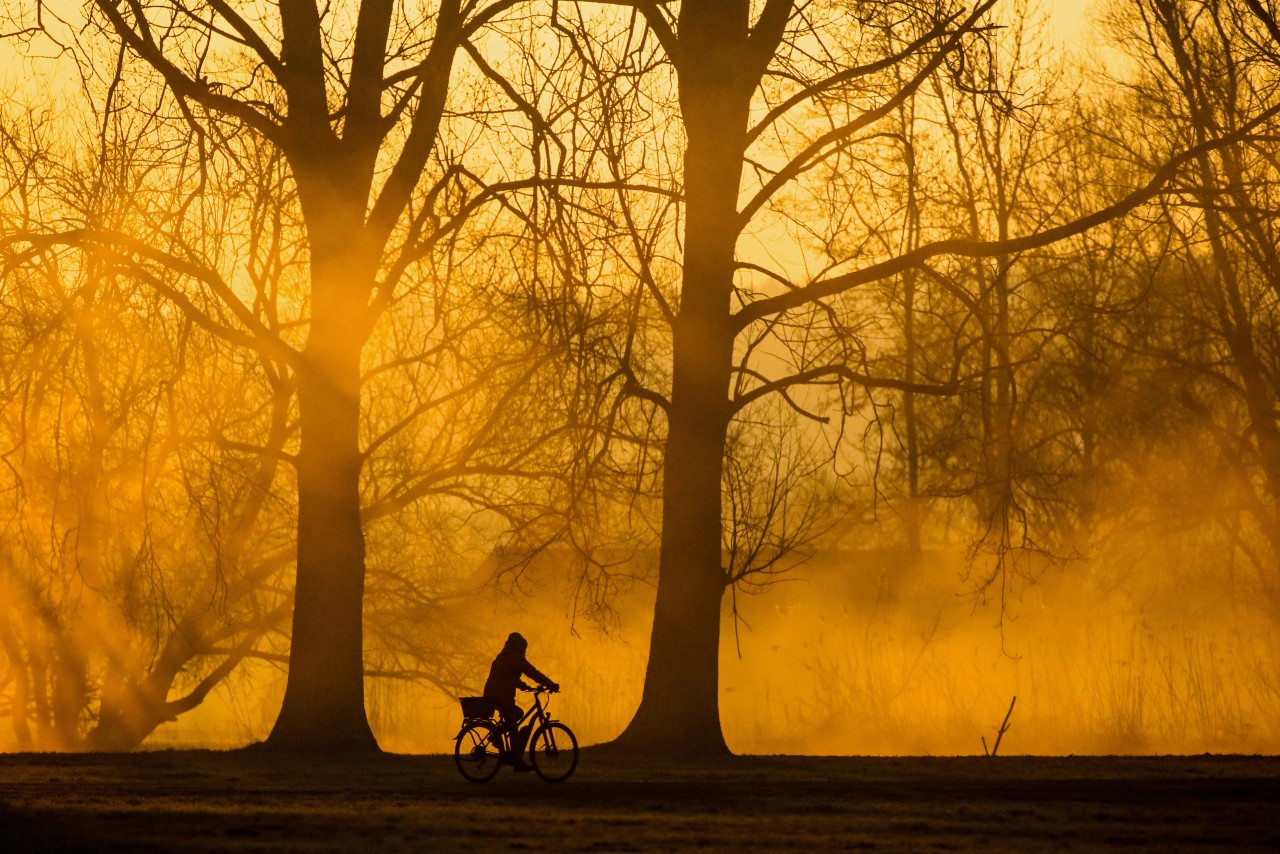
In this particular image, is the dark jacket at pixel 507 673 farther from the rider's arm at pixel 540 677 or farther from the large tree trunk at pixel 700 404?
the large tree trunk at pixel 700 404

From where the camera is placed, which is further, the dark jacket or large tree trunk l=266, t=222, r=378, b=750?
large tree trunk l=266, t=222, r=378, b=750

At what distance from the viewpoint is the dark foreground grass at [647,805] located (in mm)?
8477

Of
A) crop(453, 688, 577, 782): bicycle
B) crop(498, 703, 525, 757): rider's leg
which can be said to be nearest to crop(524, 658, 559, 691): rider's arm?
crop(453, 688, 577, 782): bicycle

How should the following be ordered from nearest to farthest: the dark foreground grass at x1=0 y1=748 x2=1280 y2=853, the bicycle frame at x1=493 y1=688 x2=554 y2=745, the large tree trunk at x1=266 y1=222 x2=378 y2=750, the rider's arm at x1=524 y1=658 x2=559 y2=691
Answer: the dark foreground grass at x1=0 y1=748 x2=1280 y2=853 < the rider's arm at x1=524 y1=658 x2=559 y2=691 < the bicycle frame at x1=493 y1=688 x2=554 y2=745 < the large tree trunk at x1=266 y1=222 x2=378 y2=750

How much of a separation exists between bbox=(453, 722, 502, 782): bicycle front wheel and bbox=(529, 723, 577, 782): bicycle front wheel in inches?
12.6

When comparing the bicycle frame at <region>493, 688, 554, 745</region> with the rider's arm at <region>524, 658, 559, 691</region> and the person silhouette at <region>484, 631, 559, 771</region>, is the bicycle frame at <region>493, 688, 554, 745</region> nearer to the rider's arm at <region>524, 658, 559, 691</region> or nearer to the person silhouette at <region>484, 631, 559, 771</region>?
the person silhouette at <region>484, 631, 559, 771</region>

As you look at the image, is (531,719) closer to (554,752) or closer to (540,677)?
(554,752)

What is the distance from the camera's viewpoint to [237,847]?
8.02m

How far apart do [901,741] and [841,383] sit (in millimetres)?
9784

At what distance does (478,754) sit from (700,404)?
4669 mm


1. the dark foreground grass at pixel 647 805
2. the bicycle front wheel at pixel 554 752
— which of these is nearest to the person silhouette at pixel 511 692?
the bicycle front wheel at pixel 554 752

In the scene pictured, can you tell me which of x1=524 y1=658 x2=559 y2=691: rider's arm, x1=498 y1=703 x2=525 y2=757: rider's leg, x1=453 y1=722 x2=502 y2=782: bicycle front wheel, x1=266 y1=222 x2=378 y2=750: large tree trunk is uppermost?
x1=266 y1=222 x2=378 y2=750: large tree trunk

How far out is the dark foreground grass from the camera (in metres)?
8.48

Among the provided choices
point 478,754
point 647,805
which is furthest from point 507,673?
point 647,805
